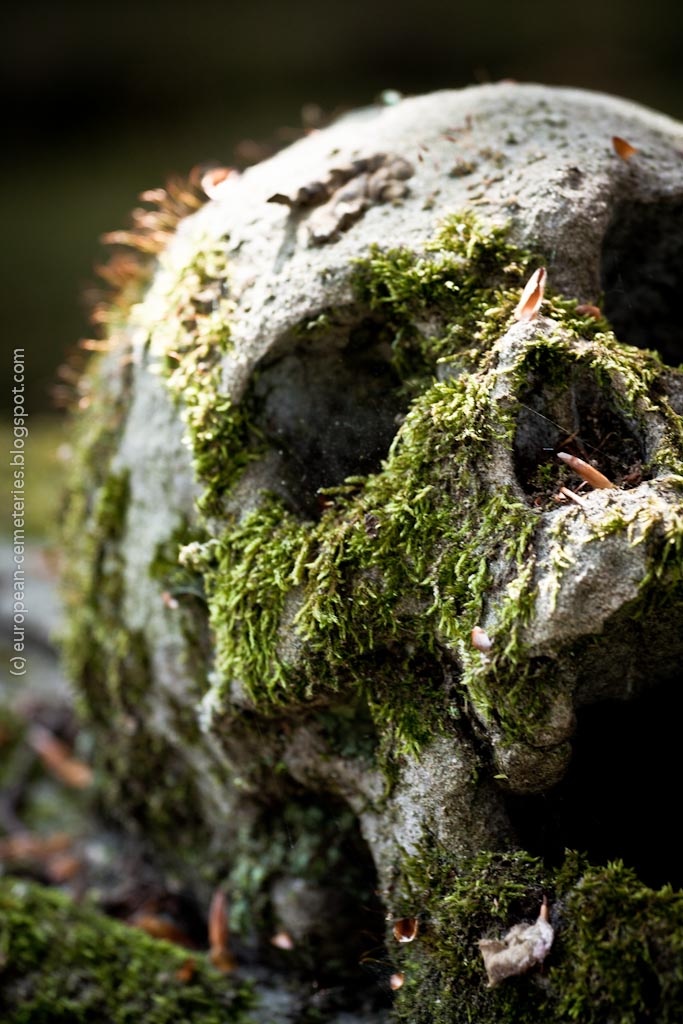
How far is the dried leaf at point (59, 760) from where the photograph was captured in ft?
10.2

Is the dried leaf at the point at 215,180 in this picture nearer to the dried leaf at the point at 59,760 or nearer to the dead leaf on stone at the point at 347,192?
the dead leaf on stone at the point at 347,192

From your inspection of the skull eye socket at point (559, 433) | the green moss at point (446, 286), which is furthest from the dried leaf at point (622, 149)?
the skull eye socket at point (559, 433)

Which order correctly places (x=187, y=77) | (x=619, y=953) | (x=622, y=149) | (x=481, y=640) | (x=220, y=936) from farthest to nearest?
1. (x=187, y=77)
2. (x=220, y=936)
3. (x=622, y=149)
4. (x=481, y=640)
5. (x=619, y=953)

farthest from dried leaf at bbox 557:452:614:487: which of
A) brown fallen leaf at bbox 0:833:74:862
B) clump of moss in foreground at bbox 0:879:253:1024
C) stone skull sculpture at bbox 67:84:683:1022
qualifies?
brown fallen leaf at bbox 0:833:74:862

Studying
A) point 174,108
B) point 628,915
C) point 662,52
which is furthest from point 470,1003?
point 174,108

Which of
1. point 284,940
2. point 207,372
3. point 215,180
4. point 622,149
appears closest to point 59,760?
point 284,940

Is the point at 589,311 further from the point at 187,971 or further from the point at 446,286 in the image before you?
the point at 187,971

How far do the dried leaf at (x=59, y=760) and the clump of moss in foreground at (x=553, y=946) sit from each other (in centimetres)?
178

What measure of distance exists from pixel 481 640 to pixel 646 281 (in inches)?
40.4

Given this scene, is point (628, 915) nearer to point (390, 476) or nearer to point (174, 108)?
point (390, 476)

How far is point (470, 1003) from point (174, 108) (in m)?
9.42

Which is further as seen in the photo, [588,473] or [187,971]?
[187,971]

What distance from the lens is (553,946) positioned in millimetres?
1382

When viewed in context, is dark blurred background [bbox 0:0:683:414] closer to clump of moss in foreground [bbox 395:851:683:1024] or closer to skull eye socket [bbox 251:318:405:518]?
skull eye socket [bbox 251:318:405:518]
